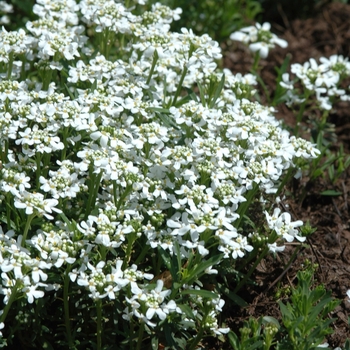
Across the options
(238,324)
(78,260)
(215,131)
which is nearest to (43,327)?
(78,260)

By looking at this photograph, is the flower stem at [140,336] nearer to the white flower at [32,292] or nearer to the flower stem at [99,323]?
the flower stem at [99,323]

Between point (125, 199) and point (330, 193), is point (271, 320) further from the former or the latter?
point (330, 193)

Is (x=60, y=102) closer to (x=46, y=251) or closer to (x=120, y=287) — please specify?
(x=46, y=251)

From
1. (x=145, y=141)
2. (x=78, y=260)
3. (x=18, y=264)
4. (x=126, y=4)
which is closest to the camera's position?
(x=18, y=264)

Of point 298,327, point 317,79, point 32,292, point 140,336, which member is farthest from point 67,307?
point 317,79

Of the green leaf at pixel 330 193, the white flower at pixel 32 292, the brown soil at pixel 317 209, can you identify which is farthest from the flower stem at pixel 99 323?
the green leaf at pixel 330 193

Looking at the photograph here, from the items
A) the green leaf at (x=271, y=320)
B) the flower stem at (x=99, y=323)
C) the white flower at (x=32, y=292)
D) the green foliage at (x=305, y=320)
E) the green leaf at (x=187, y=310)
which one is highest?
the green foliage at (x=305, y=320)
